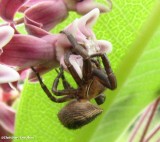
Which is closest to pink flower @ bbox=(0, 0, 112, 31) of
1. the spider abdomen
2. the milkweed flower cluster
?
the milkweed flower cluster

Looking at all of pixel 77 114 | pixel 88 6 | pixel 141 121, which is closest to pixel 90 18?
pixel 88 6

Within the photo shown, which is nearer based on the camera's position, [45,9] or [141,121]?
[45,9]

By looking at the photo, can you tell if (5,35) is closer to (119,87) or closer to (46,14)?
(46,14)

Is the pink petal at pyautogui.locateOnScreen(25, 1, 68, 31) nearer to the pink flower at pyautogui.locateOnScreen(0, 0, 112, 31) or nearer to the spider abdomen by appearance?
the pink flower at pyautogui.locateOnScreen(0, 0, 112, 31)

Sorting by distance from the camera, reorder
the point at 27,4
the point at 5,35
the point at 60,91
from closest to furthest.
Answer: the point at 5,35 → the point at 27,4 → the point at 60,91

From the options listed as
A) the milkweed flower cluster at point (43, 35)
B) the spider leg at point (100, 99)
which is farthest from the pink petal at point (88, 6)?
the spider leg at point (100, 99)

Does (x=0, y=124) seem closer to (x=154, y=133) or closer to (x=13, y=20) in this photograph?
(x=13, y=20)
